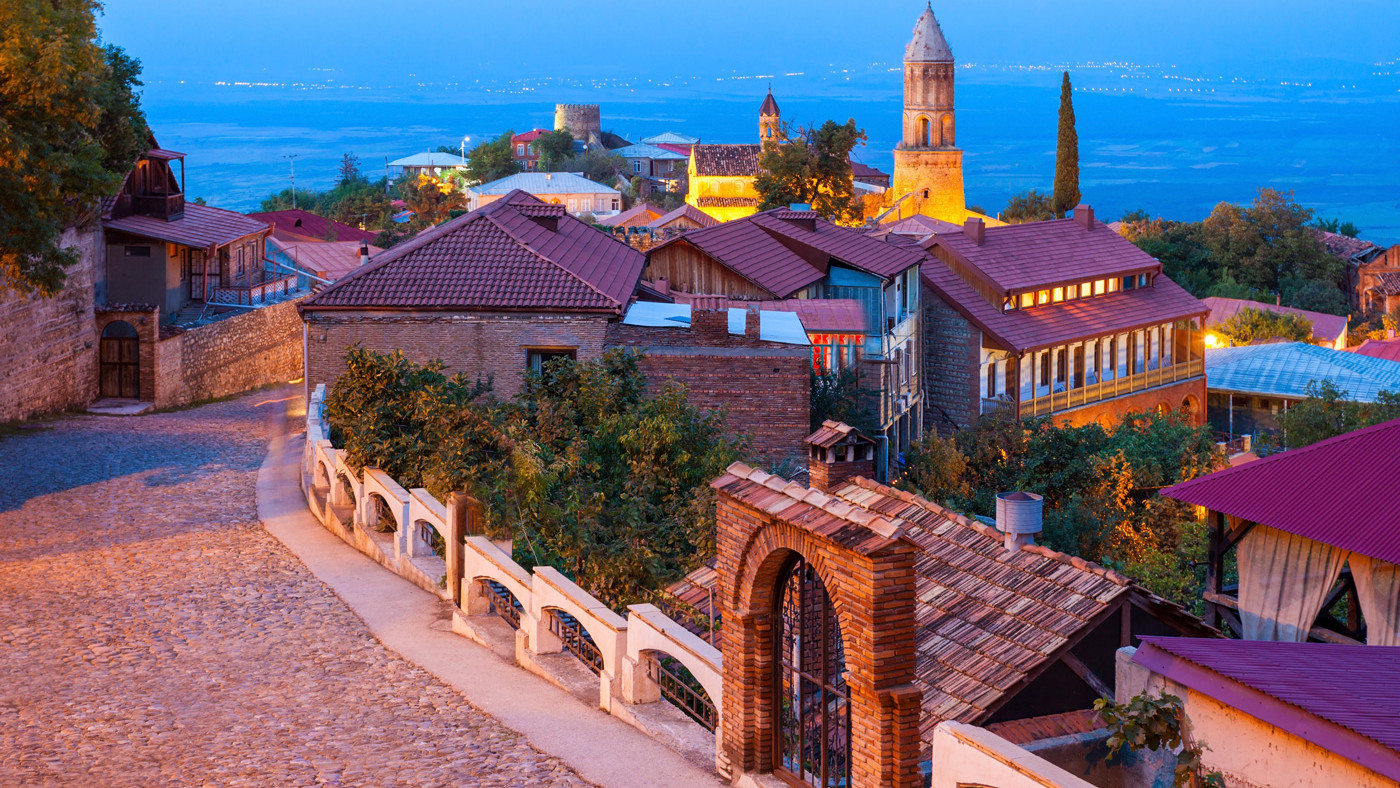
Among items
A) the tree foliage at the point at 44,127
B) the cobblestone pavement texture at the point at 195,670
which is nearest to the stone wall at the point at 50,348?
the tree foliage at the point at 44,127

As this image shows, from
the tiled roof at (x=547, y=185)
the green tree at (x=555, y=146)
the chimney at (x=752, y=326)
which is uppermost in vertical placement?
the green tree at (x=555, y=146)

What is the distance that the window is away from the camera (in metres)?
25.4

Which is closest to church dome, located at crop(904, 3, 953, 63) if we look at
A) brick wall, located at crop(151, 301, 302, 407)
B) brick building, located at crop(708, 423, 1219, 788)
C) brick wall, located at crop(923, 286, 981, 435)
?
brick wall, located at crop(923, 286, 981, 435)

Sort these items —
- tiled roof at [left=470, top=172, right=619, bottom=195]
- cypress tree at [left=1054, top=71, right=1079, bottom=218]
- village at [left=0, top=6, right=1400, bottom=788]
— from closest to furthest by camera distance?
village at [left=0, top=6, right=1400, bottom=788], cypress tree at [left=1054, top=71, right=1079, bottom=218], tiled roof at [left=470, top=172, right=619, bottom=195]

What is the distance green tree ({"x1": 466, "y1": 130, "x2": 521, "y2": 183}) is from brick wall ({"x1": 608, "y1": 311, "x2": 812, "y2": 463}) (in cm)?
10743

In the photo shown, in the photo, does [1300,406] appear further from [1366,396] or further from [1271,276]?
Result: [1271,276]

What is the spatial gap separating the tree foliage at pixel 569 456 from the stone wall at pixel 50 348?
27.9ft

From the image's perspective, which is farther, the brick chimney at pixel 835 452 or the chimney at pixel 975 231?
the chimney at pixel 975 231

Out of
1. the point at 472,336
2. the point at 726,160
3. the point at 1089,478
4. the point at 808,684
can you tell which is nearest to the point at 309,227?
→ the point at 726,160

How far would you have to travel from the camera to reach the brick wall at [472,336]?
25.4 metres

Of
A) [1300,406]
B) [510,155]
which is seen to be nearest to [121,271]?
[1300,406]

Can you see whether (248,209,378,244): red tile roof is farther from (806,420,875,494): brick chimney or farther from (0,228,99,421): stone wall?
(806,420,875,494): brick chimney

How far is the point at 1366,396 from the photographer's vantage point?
47.1m

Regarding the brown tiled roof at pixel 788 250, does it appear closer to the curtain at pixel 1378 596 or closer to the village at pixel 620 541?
the village at pixel 620 541
